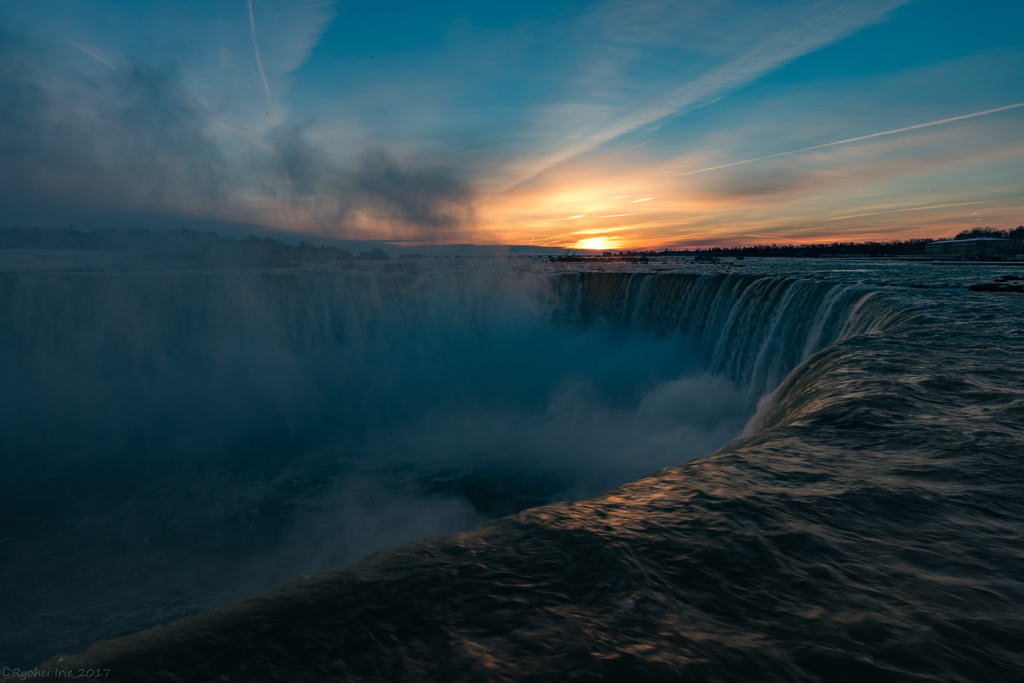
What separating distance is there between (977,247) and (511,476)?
7639cm

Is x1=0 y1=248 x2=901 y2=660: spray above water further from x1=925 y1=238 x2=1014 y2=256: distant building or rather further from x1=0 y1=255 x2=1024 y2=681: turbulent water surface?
x1=925 y1=238 x2=1014 y2=256: distant building

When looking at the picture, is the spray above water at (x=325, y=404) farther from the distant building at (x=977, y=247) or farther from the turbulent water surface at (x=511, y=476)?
the distant building at (x=977, y=247)

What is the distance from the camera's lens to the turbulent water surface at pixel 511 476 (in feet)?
6.99

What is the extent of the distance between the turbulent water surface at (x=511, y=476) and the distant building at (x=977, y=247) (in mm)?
60430

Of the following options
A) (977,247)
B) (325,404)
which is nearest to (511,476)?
(325,404)

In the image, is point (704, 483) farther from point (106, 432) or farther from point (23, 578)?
point (106, 432)

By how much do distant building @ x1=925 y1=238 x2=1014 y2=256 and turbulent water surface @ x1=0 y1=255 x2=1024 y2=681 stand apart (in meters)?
60.4

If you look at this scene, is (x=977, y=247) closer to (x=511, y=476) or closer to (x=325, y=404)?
(x=511, y=476)

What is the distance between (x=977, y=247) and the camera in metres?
55.2

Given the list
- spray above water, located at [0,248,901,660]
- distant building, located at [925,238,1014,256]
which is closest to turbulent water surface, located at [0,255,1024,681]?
spray above water, located at [0,248,901,660]

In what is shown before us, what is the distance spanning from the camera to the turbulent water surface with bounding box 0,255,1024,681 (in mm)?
2131

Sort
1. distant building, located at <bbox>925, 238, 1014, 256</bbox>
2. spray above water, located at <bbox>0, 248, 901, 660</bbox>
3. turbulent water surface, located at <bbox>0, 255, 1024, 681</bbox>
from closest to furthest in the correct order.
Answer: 1. turbulent water surface, located at <bbox>0, 255, 1024, 681</bbox>
2. spray above water, located at <bbox>0, 248, 901, 660</bbox>
3. distant building, located at <bbox>925, 238, 1014, 256</bbox>

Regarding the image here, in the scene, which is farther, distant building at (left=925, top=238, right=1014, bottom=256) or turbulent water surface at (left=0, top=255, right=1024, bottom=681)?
distant building at (left=925, top=238, right=1014, bottom=256)

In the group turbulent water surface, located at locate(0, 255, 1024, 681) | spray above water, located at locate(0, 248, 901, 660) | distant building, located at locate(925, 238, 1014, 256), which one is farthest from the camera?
distant building, located at locate(925, 238, 1014, 256)
